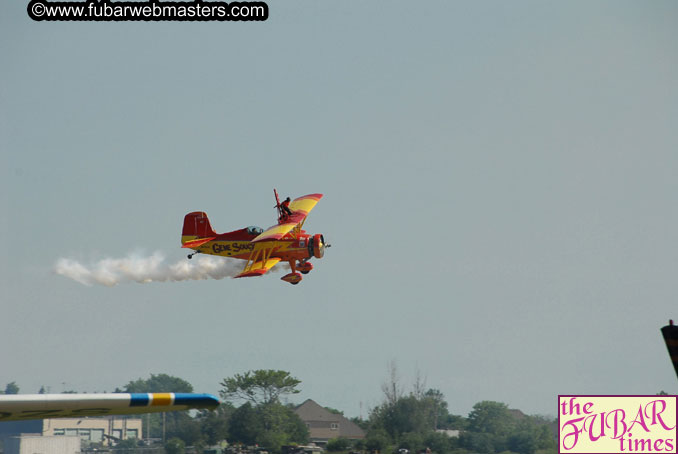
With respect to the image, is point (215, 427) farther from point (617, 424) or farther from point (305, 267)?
point (617, 424)

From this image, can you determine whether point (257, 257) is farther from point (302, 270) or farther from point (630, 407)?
point (630, 407)

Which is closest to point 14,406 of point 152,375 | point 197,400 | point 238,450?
point 197,400

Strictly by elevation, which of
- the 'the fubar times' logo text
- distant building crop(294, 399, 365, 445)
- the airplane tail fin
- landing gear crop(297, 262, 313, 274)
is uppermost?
the airplane tail fin

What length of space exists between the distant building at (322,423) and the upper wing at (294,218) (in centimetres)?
1627

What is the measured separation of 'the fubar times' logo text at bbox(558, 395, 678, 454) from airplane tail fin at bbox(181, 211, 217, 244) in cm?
3307

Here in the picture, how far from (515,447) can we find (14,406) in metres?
51.0

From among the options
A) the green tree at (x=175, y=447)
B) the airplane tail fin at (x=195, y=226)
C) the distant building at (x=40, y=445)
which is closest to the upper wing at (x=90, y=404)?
the airplane tail fin at (x=195, y=226)

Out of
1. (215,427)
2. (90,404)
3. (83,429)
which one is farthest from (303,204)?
(90,404)

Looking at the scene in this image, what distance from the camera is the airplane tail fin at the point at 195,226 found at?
5878 cm

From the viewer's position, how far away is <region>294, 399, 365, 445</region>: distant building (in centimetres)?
6384

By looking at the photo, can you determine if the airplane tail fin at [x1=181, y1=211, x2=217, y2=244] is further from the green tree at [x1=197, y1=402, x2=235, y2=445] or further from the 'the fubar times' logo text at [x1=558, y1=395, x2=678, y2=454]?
the 'the fubar times' logo text at [x1=558, y1=395, x2=678, y2=454]

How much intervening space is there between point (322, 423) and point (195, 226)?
877 inches

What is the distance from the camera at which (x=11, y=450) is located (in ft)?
226

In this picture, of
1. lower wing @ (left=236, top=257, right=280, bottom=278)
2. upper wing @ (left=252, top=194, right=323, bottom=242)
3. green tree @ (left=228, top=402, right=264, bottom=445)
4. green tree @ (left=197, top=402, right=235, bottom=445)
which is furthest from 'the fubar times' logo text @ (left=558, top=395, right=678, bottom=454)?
green tree @ (left=197, top=402, right=235, bottom=445)
